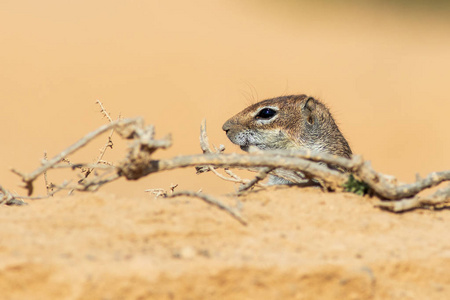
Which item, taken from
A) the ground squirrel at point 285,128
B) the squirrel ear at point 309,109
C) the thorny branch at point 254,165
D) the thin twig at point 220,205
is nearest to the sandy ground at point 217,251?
the thin twig at point 220,205

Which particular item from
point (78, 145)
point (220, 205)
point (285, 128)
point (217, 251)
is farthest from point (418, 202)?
point (285, 128)

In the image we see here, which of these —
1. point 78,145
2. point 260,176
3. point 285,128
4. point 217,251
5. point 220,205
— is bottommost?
point 217,251

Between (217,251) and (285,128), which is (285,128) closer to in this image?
(285,128)

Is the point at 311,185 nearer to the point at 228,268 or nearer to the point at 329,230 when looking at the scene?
the point at 329,230

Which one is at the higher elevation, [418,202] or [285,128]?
[285,128]

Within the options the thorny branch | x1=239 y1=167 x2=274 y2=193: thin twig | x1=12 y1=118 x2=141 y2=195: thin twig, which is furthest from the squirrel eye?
x1=12 y1=118 x2=141 y2=195: thin twig

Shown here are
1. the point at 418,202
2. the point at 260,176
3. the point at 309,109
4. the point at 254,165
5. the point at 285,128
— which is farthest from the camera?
the point at 309,109

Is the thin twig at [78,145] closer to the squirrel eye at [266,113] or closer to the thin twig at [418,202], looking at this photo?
the thin twig at [418,202]
